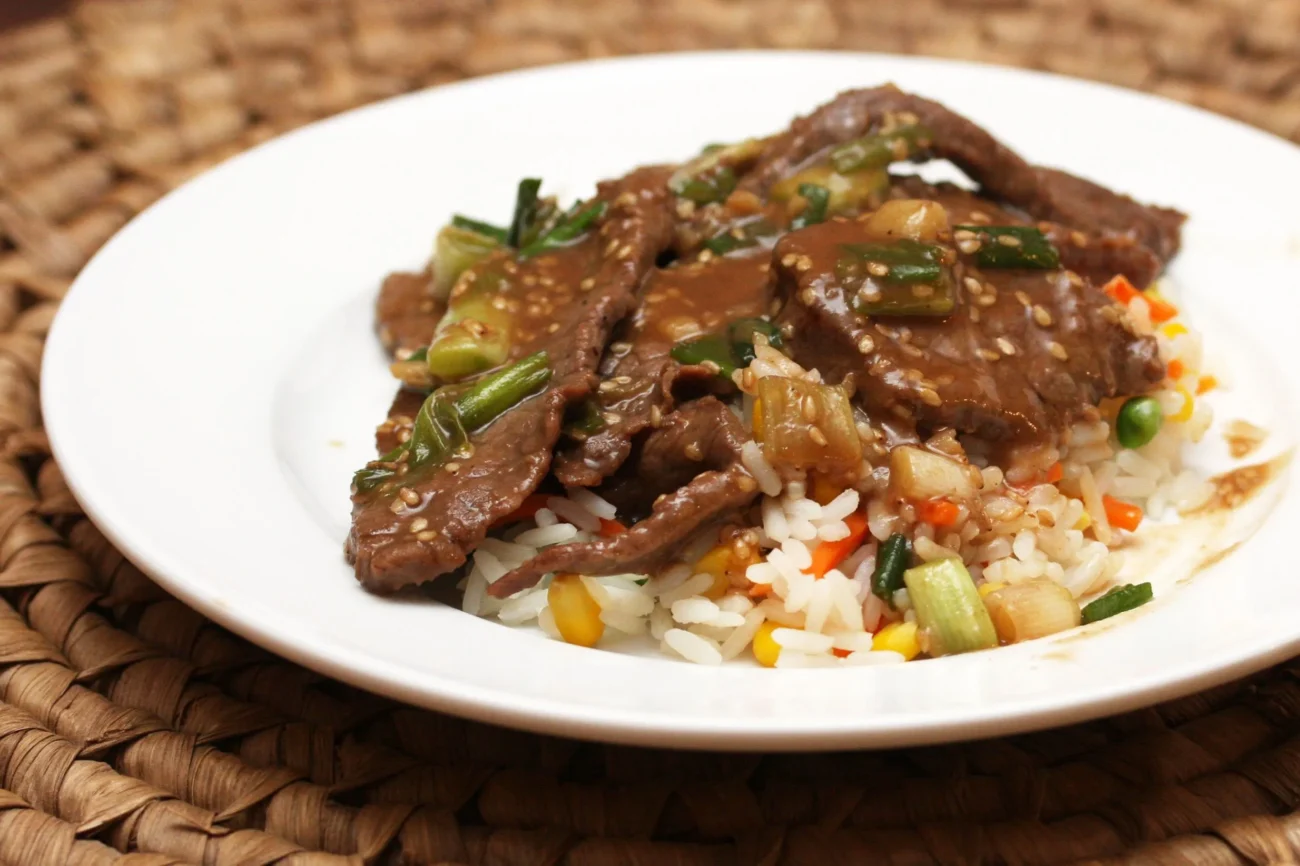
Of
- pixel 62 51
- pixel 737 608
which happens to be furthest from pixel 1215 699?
pixel 62 51

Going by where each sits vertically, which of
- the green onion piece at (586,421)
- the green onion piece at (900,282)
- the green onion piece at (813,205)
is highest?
the green onion piece at (900,282)

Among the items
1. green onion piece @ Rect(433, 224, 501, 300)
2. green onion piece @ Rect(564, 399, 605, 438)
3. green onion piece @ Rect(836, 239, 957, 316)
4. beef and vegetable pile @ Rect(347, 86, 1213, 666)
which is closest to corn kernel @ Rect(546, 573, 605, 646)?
beef and vegetable pile @ Rect(347, 86, 1213, 666)

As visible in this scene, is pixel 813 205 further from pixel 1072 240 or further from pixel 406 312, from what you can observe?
pixel 406 312

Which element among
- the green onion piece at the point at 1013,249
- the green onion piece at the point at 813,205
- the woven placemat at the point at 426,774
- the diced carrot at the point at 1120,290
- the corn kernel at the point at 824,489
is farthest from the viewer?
the diced carrot at the point at 1120,290

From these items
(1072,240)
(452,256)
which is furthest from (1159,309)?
(452,256)

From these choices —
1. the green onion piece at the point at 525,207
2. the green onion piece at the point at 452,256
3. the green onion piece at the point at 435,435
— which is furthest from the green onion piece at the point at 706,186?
the green onion piece at the point at 435,435

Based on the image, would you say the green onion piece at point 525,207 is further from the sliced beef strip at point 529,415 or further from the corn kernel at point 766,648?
the corn kernel at point 766,648

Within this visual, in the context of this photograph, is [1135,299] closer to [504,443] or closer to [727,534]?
[727,534]
